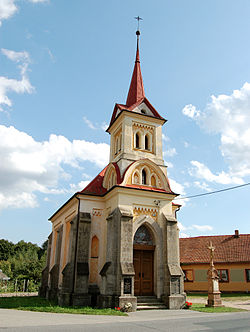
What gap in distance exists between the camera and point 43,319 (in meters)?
13.1

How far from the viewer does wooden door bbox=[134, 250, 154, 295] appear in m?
19.4

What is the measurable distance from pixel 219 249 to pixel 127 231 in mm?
19151

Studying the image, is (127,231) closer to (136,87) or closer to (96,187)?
(96,187)

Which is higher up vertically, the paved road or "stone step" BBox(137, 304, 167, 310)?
the paved road

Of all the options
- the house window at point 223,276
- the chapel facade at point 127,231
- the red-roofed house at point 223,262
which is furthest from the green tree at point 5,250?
the house window at point 223,276

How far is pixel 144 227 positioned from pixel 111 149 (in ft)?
25.8

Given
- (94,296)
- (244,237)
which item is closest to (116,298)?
(94,296)

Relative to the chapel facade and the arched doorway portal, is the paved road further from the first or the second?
the arched doorway portal

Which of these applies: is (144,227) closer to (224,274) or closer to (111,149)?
(111,149)

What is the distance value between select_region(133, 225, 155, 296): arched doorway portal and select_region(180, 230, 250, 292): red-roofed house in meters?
13.9

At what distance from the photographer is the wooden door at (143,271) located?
19438 millimetres

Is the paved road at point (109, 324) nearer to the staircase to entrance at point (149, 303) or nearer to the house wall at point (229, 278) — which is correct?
the staircase to entrance at point (149, 303)

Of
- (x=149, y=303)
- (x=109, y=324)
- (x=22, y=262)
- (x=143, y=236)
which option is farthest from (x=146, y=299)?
(x=22, y=262)

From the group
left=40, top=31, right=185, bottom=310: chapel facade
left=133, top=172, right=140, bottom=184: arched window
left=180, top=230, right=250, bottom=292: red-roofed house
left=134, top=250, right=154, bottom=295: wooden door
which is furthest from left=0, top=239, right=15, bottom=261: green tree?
left=133, top=172, right=140, bottom=184: arched window
